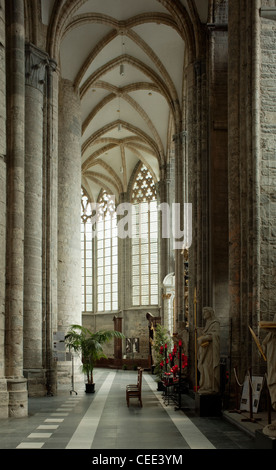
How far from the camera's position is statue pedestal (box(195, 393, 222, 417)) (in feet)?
43.3

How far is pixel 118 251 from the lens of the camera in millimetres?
40969

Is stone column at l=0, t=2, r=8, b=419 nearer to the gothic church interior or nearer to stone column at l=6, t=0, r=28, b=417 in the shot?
the gothic church interior

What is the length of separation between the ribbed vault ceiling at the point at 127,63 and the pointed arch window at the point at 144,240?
2339 millimetres

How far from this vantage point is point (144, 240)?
3981 cm

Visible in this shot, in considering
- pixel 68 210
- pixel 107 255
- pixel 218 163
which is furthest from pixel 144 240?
pixel 218 163

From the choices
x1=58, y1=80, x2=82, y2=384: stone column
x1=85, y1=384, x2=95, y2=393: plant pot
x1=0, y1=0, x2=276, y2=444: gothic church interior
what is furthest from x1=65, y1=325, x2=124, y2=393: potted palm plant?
x1=58, y1=80, x2=82, y2=384: stone column

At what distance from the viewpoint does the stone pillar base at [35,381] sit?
18484 millimetres

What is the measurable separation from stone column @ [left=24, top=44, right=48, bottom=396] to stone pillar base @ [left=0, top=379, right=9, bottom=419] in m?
4.84

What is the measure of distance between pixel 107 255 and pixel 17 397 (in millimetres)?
28783

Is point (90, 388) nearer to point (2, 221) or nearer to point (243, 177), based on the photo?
point (2, 221)

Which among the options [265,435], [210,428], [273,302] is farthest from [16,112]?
[265,435]

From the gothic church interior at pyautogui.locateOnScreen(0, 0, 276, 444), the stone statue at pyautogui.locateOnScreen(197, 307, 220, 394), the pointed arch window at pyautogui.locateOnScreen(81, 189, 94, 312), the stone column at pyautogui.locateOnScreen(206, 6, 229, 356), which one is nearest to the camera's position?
the gothic church interior at pyautogui.locateOnScreen(0, 0, 276, 444)

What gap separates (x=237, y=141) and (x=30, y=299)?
7.62m

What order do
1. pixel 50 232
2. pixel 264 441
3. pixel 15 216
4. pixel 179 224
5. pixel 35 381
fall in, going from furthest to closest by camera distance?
pixel 179 224
pixel 50 232
pixel 35 381
pixel 15 216
pixel 264 441
